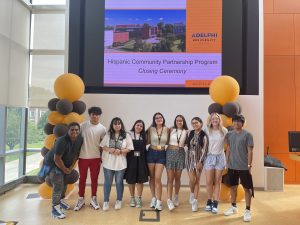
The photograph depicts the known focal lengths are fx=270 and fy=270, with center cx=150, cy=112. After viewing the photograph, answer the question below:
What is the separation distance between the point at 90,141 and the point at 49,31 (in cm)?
306

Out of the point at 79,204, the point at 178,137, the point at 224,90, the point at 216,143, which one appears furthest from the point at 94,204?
the point at 224,90

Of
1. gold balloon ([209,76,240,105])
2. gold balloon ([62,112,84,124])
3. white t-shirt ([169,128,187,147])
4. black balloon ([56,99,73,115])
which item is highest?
gold balloon ([209,76,240,105])

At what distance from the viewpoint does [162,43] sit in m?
4.99

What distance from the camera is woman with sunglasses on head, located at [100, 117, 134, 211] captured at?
3.59 metres

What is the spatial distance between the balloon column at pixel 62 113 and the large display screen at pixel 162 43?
0.92 m

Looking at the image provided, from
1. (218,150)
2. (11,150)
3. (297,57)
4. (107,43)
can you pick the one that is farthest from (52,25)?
(297,57)

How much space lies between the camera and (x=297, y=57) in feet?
18.1

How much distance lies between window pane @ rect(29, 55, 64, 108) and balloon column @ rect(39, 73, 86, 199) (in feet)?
4.56

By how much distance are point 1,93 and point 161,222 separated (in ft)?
10.8

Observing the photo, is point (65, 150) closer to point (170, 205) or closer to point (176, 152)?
point (176, 152)

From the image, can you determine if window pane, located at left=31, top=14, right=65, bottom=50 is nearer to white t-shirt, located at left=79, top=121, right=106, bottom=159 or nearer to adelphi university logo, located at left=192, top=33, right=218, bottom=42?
white t-shirt, located at left=79, top=121, right=106, bottom=159

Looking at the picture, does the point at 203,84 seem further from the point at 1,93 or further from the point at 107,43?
the point at 1,93

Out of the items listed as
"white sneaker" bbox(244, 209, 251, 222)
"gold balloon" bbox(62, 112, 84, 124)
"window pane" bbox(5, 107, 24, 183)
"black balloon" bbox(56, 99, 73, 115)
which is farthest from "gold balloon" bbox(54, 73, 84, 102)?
"white sneaker" bbox(244, 209, 251, 222)

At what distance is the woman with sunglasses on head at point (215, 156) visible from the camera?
11.6 ft
